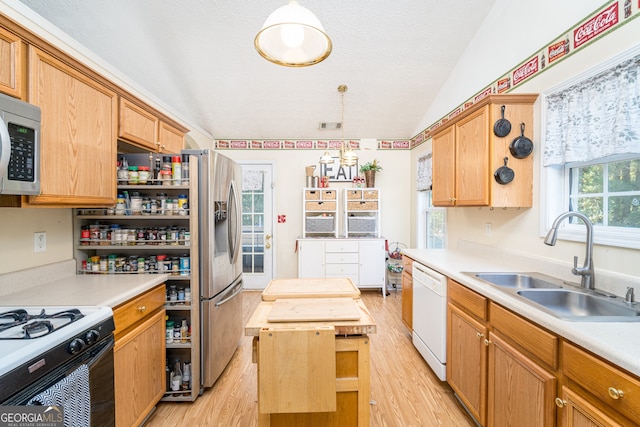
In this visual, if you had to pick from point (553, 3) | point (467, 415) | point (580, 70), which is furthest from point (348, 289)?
point (553, 3)

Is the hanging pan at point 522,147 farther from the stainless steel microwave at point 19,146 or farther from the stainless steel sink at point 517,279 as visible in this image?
the stainless steel microwave at point 19,146

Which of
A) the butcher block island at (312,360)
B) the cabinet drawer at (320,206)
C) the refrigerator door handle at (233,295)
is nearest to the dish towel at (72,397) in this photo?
the butcher block island at (312,360)

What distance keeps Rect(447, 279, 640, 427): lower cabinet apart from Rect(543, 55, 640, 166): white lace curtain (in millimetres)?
1080

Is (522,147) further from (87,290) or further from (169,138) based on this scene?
(87,290)

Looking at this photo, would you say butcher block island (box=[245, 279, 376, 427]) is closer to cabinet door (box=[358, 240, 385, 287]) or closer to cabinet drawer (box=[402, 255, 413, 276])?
cabinet drawer (box=[402, 255, 413, 276])

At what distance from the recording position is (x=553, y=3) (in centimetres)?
191

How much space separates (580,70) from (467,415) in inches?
93.1

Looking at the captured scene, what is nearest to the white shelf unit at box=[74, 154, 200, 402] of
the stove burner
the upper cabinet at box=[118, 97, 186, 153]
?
the upper cabinet at box=[118, 97, 186, 153]

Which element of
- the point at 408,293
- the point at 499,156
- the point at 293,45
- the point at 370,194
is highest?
the point at 293,45

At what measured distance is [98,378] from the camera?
1241 millimetres

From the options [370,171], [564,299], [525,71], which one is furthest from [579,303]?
[370,171]

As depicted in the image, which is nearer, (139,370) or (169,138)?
(139,370)

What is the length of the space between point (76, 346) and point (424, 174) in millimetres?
4018

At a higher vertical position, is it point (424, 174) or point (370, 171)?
point (370, 171)
